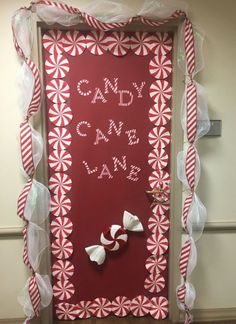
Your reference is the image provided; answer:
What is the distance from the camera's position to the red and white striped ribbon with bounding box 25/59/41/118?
6.00 feet

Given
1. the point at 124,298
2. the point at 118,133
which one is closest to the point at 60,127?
the point at 118,133

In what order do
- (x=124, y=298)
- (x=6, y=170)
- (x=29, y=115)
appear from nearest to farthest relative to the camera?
1. (x=29, y=115)
2. (x=6, y=170)
3. (x=124, y=298)

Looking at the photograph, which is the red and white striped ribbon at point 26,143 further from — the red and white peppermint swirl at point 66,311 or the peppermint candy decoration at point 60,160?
the red and white peppermint swirl at point 66,311

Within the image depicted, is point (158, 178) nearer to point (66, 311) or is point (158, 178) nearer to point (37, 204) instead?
point (37, 204)

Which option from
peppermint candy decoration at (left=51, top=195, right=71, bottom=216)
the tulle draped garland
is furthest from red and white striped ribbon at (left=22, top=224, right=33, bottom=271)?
peppermint candy decoration at (left=51, top=195, right=71, bottom=216)

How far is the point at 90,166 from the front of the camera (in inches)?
82.4

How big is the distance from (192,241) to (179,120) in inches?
29.9

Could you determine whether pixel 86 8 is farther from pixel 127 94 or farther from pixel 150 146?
pixel 150 146

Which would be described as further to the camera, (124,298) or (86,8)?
(124,298)

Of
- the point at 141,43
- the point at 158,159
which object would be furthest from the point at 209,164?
the point at 141,43

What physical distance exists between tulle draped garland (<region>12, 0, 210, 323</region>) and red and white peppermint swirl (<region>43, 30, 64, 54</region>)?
0.31 feet

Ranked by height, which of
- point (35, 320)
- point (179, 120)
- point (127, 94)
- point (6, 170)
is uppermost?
point (127, 94)

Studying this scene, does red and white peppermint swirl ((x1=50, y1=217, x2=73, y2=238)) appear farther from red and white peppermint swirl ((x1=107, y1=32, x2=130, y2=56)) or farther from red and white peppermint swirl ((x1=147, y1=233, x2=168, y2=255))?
red and white peppermint swirl ((x1=107, y1=32, x2=130, y2=56))

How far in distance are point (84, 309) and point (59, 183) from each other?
905 mm
